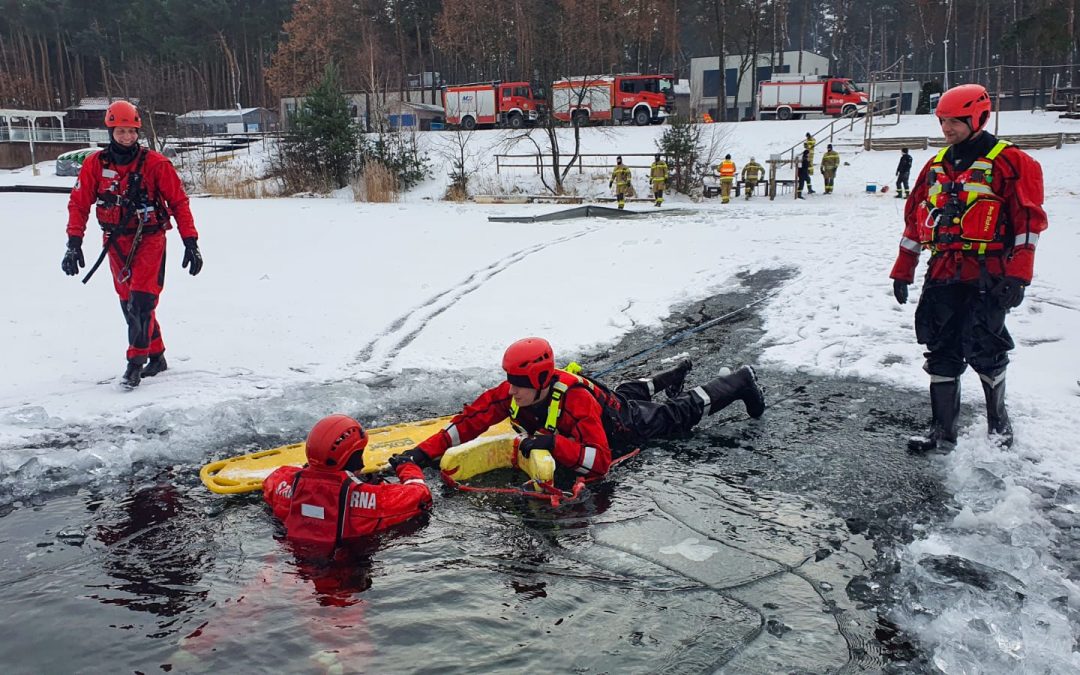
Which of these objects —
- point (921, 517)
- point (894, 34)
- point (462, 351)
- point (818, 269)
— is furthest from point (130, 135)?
point (894, 34)

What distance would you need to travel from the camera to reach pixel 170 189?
21.7ft

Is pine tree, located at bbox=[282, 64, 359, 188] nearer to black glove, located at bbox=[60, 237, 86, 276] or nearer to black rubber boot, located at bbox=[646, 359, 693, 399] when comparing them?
black glove, located at bbox=[60, 237, 86, 276]

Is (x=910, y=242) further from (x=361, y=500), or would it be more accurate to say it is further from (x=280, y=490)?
(x=280, y=490)

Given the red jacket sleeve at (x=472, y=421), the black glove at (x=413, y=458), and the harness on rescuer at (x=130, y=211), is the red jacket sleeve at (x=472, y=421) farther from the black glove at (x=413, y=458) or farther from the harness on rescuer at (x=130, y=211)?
the harness on rescuer at (x=130, y=211)

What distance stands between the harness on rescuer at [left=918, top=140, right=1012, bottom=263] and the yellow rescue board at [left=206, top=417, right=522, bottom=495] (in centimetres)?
294

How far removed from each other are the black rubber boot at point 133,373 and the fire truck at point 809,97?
3598 centimetres

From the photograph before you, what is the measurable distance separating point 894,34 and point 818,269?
64584 mm

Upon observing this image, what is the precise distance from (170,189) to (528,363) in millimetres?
3759

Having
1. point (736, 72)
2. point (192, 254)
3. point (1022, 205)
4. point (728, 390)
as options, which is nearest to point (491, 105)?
point (736, 72)

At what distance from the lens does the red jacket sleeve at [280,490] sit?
4.46m

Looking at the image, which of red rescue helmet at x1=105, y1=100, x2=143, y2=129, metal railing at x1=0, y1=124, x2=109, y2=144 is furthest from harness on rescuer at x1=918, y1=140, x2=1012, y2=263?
metal railing at x1=0, y1=124, x2=109, y2=144

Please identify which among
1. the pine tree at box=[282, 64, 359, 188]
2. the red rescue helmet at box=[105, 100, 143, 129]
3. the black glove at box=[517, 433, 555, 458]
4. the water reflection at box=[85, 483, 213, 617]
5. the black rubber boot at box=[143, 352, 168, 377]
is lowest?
the water reflection at box=[85, 483, 213, 617]

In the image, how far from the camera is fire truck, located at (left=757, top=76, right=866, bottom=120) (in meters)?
36.9

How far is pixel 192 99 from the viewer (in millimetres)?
57719
